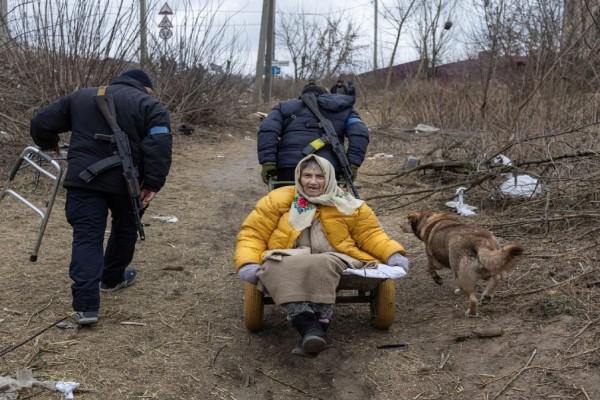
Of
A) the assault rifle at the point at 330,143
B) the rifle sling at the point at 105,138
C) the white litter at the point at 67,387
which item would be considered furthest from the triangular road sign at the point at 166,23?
the white litter at the point at 67,387

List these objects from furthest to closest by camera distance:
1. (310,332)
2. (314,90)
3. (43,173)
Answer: (314,90) < (43,173) < (310,332)

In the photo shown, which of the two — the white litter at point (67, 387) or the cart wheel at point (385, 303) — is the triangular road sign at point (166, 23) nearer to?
the cart wheel at point (385, 303)

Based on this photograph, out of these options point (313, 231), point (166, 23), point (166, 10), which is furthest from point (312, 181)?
point (166, 23)

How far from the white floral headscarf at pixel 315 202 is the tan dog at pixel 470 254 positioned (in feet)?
2.52

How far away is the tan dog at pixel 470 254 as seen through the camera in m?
4.05

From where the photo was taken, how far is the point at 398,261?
409 cm

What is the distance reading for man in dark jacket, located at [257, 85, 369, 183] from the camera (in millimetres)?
5141

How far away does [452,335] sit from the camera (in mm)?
4180

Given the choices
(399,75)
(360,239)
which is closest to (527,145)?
(360,239)

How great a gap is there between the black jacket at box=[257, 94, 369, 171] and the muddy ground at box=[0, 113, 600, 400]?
118 centimetres

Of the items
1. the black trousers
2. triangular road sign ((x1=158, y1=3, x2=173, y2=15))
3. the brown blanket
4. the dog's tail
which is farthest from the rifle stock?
triangular road sign ((x1=158, y1=3, x2=173, y2=15))

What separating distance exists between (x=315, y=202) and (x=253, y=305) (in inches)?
31.5

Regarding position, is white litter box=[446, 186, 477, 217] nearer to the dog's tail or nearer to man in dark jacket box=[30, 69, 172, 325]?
the dog's tail

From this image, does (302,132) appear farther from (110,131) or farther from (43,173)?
(43,173)
